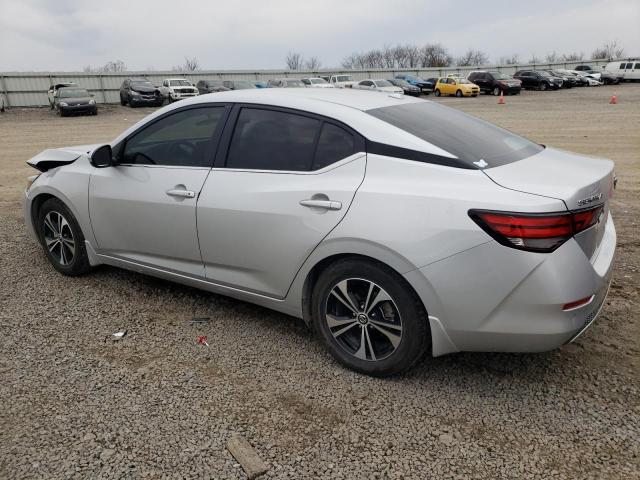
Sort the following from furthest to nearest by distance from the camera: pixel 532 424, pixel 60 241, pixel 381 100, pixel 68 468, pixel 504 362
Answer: pixel 60 241 < pixel 381 100 < pixel 504 362 < pixel 532 424 < pixel 68 468

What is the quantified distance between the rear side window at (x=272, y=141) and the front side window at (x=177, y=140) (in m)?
0.22

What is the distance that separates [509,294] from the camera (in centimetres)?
262

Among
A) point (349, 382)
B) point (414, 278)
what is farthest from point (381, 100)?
point (349, 382)

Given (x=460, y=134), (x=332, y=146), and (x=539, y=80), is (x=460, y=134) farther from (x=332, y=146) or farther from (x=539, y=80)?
(x=539, y=80)

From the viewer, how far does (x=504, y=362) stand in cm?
332

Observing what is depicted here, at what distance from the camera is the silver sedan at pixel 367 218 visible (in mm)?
2633

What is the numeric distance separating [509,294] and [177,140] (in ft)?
8.32

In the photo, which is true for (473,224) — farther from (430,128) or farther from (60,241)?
(60,241)

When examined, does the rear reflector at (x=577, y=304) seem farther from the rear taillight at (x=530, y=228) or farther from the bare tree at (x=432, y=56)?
the bare tree at (x=432, y=56)

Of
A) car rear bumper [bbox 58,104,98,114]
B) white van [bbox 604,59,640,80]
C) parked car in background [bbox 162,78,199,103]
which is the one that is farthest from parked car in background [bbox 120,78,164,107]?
white van [bbox 604,59,640,80]

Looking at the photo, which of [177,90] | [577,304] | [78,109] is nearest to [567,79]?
[177,90]

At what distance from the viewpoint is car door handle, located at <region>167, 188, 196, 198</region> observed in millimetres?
3631

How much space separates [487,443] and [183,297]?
266cm

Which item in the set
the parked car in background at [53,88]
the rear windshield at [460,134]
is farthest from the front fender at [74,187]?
the parked car in background at [53,88]
